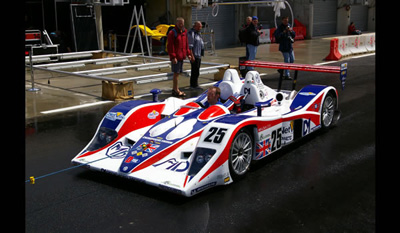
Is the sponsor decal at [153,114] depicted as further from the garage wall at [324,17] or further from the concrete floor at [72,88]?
the garage wall at [324,17]

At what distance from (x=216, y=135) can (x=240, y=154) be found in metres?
0.54

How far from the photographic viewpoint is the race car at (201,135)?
5.77m

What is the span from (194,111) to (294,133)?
1.72 metres

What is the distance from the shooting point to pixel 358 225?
4.95 meters

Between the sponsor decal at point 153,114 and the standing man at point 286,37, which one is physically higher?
the standing man at point 286,37

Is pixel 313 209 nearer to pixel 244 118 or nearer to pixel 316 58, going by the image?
pixel 244 118

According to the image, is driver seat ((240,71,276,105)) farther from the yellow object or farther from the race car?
the yellow object

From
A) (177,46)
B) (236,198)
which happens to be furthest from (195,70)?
(236,198)

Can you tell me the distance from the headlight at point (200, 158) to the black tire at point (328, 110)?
11.1 ft

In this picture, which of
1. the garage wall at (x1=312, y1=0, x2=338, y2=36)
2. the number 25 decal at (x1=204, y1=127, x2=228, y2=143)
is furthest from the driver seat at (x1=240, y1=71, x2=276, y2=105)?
the garage wall at (x1=312, y1=0, x2=338, y2=36)

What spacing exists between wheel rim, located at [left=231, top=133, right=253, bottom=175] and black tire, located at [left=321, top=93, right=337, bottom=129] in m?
2.59

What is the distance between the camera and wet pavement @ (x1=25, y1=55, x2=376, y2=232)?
5012 mm

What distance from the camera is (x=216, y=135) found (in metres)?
5.91

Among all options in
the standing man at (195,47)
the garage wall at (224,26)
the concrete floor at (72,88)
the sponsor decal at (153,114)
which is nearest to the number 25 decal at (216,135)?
the sponsor decal at (153,114)
